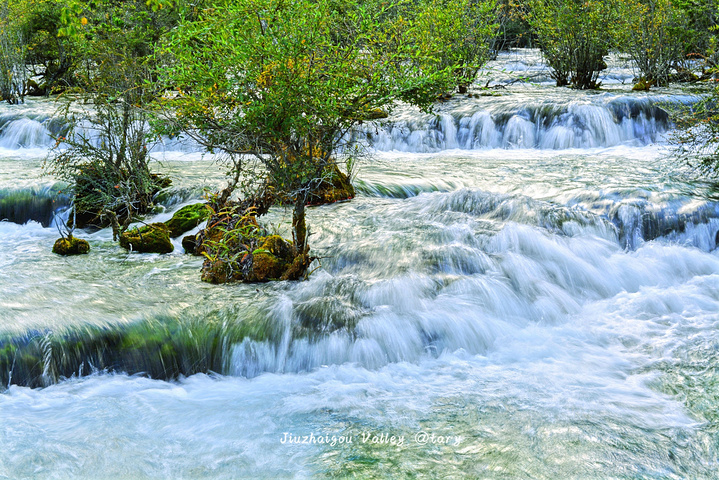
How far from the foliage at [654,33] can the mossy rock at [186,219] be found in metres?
14.7

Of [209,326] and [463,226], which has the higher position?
[463,226]

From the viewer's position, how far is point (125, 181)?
9648 millimetres

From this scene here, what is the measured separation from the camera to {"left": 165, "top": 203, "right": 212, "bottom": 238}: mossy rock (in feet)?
29.8

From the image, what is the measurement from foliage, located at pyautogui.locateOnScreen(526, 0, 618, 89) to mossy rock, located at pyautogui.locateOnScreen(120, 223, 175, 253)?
1555 cm

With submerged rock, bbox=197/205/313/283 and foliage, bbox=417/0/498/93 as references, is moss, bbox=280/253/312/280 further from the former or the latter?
foliage, bbox=417/0/498/93

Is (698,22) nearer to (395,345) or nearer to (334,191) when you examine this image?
(334,191)

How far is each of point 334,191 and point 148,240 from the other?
316 centimetres

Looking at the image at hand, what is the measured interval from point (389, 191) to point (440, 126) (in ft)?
18.5

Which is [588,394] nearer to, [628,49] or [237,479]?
[237,479]

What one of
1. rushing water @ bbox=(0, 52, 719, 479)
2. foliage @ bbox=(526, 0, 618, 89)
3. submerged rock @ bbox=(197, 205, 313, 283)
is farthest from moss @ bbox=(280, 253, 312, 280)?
foliage @ bbox=(526, 0, 618, 89)

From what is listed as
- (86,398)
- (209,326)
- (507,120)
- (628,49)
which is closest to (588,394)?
(209,326)

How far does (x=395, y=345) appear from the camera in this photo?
620 cm

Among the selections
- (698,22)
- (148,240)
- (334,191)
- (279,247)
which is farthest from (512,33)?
(279,247)

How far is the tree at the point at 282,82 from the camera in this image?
656cm
